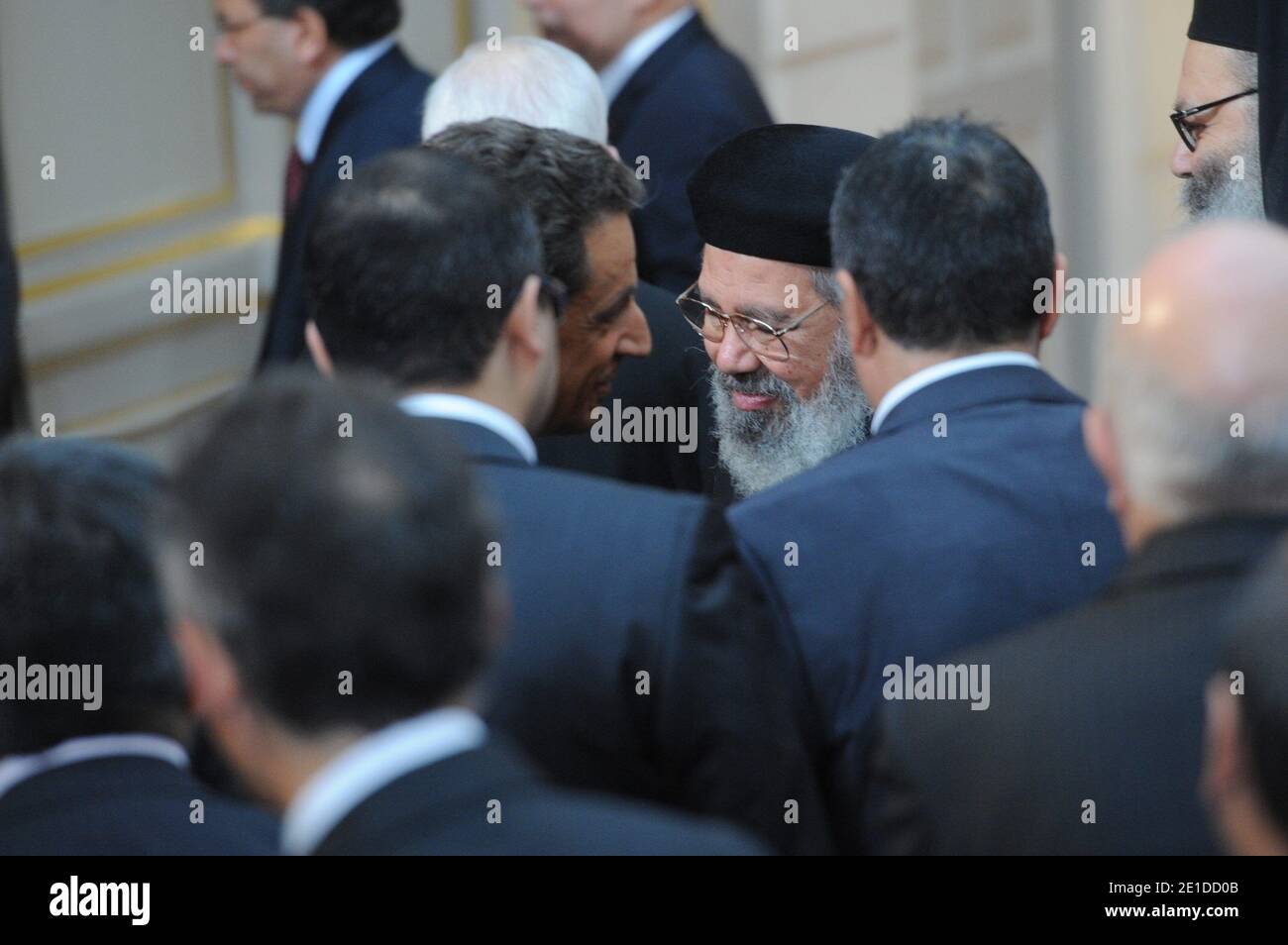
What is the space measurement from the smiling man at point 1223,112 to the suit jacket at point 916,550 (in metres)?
1.33

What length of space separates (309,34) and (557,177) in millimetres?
2011

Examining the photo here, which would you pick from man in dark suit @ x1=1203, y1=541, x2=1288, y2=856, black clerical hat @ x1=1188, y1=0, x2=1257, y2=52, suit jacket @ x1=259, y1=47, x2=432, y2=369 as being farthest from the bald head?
suit jacket @ x1=259, y1=47, x2=432, y2=369

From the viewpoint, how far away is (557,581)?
2.08 metres

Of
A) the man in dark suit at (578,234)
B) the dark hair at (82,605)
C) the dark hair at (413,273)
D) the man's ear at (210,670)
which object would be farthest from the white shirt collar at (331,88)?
the man's ear at (210,670)

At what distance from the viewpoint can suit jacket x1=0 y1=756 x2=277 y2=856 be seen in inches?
64.6

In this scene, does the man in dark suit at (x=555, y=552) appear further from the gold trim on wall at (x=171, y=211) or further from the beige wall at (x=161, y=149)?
the gold trim on wall at (x=171, y=211)

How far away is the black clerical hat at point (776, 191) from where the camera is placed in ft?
11.1

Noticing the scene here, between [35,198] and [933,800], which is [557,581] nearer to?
[933,800]

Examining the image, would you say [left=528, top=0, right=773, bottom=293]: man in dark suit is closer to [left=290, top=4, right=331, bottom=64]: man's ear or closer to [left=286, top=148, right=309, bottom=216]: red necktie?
[left=290, top=4, right=331, bottom=64]: man's ear

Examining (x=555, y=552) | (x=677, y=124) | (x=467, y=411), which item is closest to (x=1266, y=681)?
(x=555, y=552)

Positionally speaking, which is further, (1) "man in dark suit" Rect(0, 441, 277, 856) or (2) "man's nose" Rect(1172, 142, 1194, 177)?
(2) "man's nose" Rect(1172, 142, 1194, 177)

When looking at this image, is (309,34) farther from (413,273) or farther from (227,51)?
(413,273)

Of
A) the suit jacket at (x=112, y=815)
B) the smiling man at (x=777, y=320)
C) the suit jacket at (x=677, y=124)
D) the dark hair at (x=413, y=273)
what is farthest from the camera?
the suit jacket at (x=677, y=124)

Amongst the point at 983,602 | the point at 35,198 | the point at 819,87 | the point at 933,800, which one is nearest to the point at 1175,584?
the point at 933,800
